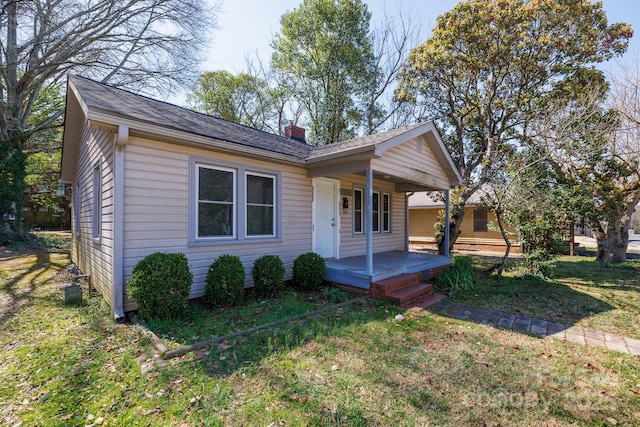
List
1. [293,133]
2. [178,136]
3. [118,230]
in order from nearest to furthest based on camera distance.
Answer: [118,230]
[178,136]
[293,133]

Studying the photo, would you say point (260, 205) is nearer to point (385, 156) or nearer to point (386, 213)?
point (385, 156)

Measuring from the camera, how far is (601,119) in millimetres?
9875

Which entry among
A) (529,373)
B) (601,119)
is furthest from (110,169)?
(601,119)

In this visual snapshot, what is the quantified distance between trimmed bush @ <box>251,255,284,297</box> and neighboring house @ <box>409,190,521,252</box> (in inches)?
430

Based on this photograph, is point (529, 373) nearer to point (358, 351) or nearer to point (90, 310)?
point (358, 351)

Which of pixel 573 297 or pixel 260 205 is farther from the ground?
pixel 260 205

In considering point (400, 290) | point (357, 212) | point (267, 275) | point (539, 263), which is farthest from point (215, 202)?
point (539, 263)

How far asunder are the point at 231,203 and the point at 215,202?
0.33 metres

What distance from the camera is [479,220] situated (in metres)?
17.9

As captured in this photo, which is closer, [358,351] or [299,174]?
[358,351]

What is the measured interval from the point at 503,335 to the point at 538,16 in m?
10.9

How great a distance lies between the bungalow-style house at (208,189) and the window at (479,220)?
1028 cm

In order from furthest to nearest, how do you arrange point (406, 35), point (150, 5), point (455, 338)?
1. point (406, 35)
2. point (150, 5)
3. point (455, 338)

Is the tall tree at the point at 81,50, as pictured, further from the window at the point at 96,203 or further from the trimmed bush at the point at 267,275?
the trimmed bush at the point at 267,275
